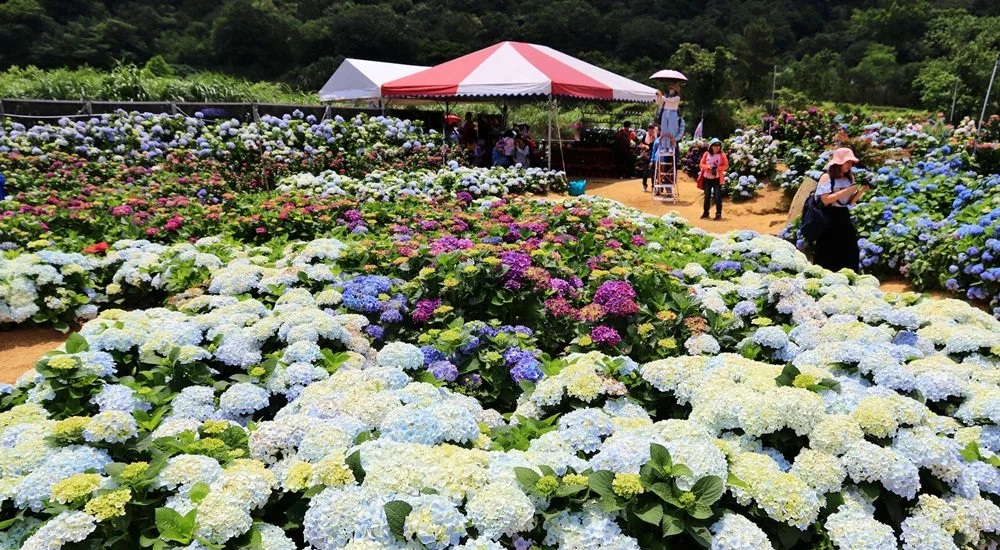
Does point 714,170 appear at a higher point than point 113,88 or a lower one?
lower

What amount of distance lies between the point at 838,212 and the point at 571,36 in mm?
61231

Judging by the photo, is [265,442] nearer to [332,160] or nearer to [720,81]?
[332,160]

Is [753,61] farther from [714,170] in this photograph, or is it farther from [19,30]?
[19,30]

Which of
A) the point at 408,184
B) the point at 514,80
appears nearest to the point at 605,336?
the point at 408,184

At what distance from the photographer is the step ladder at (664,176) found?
12.2 meters

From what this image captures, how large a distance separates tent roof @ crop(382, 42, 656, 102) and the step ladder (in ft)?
5.70

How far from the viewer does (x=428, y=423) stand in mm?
2102

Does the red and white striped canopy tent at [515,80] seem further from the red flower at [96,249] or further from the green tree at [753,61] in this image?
the green tree at [753,61]

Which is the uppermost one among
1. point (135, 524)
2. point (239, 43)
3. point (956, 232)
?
point (239, 43)

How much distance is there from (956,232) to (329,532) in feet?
22.3

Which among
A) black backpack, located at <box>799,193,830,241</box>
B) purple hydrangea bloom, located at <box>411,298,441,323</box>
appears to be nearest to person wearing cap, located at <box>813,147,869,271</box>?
black backpack, located at <box>799,193,830,241</box>

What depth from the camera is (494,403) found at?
A: 3.18 metres

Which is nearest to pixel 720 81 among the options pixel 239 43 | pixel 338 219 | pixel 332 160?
pixel 332 160

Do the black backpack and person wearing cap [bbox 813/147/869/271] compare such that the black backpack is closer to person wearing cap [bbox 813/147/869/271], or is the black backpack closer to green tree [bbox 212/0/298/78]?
person wearing cap [bbox 813/147/869/271]
